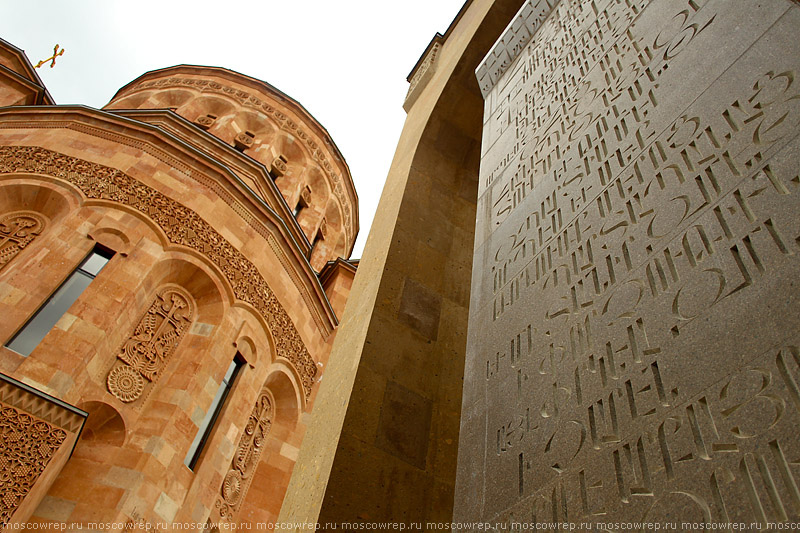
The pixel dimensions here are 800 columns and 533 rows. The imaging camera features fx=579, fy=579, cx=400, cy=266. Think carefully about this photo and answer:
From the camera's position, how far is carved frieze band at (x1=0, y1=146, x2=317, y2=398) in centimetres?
814

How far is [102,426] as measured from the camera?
6449mm

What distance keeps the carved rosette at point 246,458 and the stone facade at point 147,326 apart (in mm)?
25

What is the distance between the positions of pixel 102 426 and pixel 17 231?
293 cm

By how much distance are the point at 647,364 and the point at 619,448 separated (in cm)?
26

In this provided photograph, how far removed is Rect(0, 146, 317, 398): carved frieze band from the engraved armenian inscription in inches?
247

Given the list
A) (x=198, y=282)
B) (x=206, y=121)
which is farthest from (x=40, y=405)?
(x=206, y=121)

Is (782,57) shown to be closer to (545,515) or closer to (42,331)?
(545,515)

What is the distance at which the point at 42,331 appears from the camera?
21.4 ft

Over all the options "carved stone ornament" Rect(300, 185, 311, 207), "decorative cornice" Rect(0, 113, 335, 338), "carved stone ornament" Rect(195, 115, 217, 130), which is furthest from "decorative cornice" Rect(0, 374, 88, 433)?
"carved stone ornament" Rect(195, 115, 217, 130)

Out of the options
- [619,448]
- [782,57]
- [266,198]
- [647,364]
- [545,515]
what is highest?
[266,198]

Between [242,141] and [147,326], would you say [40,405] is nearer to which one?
[147,326]

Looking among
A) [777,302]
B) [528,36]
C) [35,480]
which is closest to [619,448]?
[777,302]

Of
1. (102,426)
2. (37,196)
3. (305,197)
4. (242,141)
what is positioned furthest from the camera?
(305,197)

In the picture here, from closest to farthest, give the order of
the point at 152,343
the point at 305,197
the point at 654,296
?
the point at 654,296
the point at 152,343
the point at 305,197
